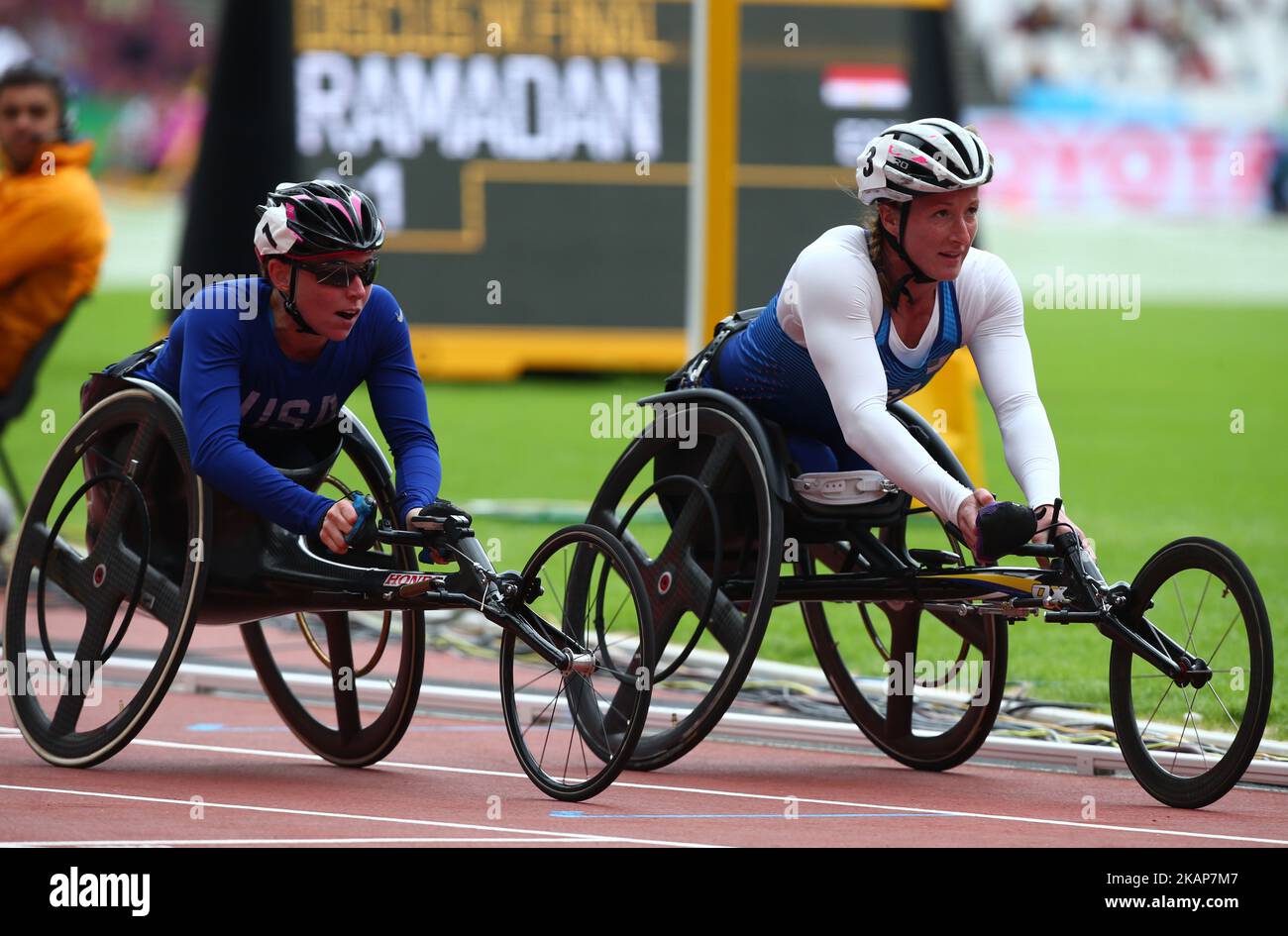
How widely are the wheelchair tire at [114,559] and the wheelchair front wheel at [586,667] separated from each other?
3.27 ft

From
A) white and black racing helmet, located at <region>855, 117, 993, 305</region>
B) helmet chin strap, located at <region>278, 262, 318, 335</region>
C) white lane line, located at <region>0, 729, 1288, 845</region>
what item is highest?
white and black racing helmet, located at <region>855, 117, 993, 305</region>

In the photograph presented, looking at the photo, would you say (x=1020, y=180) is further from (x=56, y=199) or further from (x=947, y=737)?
(x=947, y=737)

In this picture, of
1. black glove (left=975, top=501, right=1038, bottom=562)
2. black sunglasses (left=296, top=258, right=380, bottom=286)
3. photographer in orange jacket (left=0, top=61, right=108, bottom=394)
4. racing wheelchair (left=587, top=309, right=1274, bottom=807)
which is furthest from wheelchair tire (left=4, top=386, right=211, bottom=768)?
photographer in orange jacket (left=0, top=61, right=108, bottom=394)

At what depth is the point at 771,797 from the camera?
6258 mm

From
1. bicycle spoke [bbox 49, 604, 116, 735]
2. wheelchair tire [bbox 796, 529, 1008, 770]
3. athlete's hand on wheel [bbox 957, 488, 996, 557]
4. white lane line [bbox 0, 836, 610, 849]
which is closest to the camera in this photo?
white lane line [bbox 0, 836, 610, 849]

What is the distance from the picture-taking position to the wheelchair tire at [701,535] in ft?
20.3

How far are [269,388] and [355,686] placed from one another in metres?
1.06

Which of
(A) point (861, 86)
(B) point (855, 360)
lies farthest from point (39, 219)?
(A) point (861, 86)

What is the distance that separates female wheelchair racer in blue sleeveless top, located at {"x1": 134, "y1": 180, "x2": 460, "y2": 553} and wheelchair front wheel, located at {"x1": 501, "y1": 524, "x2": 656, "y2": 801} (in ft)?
1.43

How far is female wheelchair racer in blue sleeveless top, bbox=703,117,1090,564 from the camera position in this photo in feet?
20.3

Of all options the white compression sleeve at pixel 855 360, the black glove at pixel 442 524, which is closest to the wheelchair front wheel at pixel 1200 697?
the white compression sleeve at pixel 855 360

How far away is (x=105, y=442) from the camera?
6.74 metres

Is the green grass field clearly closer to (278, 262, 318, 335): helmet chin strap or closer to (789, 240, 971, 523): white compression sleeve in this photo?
(789, 240, 971, 523): white compression sleeve

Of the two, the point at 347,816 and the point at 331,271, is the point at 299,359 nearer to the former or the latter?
the point at 331,271
